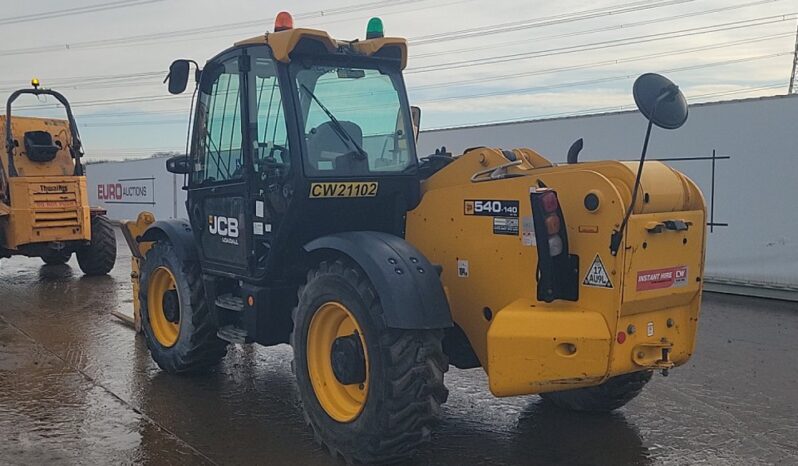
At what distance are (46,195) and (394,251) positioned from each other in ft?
30.9

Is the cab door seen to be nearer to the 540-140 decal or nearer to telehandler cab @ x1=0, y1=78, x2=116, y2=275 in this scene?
the 540-140 decal

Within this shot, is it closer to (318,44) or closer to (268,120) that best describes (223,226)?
(268,120)

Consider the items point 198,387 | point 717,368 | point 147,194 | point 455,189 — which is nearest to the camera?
point 455,189

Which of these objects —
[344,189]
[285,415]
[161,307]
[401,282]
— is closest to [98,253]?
[161,307]

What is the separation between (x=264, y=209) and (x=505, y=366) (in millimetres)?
2065

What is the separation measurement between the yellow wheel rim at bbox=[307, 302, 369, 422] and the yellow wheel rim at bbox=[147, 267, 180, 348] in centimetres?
218

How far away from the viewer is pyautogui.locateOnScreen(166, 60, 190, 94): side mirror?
565 centimetres

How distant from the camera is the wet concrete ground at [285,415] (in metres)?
4.61

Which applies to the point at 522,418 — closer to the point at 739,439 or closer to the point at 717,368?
the point at 739,439

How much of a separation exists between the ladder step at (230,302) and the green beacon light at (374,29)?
209cm

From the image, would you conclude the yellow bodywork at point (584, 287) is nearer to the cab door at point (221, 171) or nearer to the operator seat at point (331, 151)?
the operator seat at point (331, 151)

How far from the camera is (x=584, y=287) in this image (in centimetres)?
404

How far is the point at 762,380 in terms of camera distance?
20.4ft

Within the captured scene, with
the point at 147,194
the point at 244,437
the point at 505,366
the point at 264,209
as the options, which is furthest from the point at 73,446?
the point at 147,194
